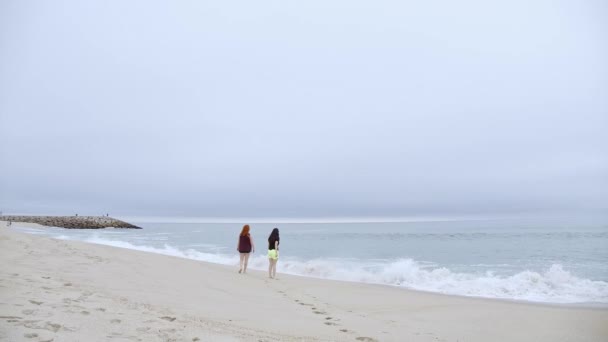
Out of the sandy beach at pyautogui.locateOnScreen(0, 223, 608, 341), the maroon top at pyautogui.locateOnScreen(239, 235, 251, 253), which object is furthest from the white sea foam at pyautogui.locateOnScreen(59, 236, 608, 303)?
the maroon top at pyautogui.locateOnScreen(239, 235, 251, 253)

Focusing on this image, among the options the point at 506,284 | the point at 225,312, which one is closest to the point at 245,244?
the point at 225,312

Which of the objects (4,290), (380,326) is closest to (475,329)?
(380,326)

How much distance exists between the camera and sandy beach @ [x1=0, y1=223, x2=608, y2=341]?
5.00 meters

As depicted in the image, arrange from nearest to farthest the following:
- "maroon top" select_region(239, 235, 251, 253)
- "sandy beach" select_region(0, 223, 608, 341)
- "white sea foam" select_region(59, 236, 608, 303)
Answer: "sandy beach" select_region(0, 223, 608, 341), "white sea foam" select_region(59, 236, 608, 303), "maroon top" select_region(239, 235, 251, 253)

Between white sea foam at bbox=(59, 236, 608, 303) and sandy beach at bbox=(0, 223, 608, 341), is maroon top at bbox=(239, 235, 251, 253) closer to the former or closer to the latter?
sandy beach at bbox=(0, 223, 608, 341)

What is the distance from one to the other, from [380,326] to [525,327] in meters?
3.31

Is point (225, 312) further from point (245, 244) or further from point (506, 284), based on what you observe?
point (506, 284)

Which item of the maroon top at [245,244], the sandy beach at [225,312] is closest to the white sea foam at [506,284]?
the sandy beach at [225,312]

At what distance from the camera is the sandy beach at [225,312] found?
500cm

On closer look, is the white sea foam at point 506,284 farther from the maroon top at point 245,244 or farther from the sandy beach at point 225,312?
the maroon top at point 245,244

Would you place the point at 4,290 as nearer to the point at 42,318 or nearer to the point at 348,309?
the point at 42,318

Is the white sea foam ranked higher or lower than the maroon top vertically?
lower

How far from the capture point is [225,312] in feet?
23.6

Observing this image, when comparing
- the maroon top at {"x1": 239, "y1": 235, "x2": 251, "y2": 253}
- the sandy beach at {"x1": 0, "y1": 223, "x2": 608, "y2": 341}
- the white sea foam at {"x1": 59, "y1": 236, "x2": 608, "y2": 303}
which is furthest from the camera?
the maroon top at {"x1": 239, "y1": 235, "x2": 251, "y2": 253}
